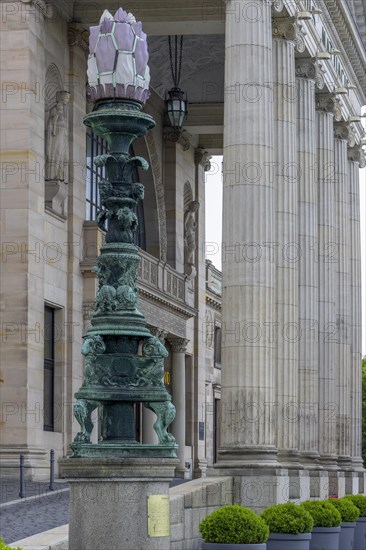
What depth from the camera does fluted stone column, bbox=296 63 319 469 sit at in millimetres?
41772

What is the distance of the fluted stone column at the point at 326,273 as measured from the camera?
4622 centimetres

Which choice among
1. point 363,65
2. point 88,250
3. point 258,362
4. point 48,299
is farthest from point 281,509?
point 363,65

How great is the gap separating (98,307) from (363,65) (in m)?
44.4

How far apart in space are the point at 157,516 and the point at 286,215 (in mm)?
26116

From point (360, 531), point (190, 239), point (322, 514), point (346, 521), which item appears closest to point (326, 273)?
point (190, 239)

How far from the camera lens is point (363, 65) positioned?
185 ft

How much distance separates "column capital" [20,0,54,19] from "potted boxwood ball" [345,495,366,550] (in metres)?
13.9

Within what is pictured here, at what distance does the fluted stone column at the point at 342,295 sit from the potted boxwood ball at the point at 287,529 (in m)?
23.5

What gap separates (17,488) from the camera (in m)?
29.5

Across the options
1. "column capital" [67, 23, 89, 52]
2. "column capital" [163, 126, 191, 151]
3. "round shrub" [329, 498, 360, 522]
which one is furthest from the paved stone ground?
"column capital" [163, 126, 191, 151]

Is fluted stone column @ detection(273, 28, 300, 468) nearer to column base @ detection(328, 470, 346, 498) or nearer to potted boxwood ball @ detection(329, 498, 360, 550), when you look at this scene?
potted boxwood ball @ detection(329, 498, 360, 550)

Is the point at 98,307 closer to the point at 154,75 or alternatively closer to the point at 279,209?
the point at 279,209

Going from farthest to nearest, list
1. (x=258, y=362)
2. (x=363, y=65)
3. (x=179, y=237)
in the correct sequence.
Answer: (x=363, y=65) → (x=179, y=237) → (x=258, y=362)

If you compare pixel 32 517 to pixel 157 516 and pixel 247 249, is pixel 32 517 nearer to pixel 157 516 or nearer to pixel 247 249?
pixel 157 516
